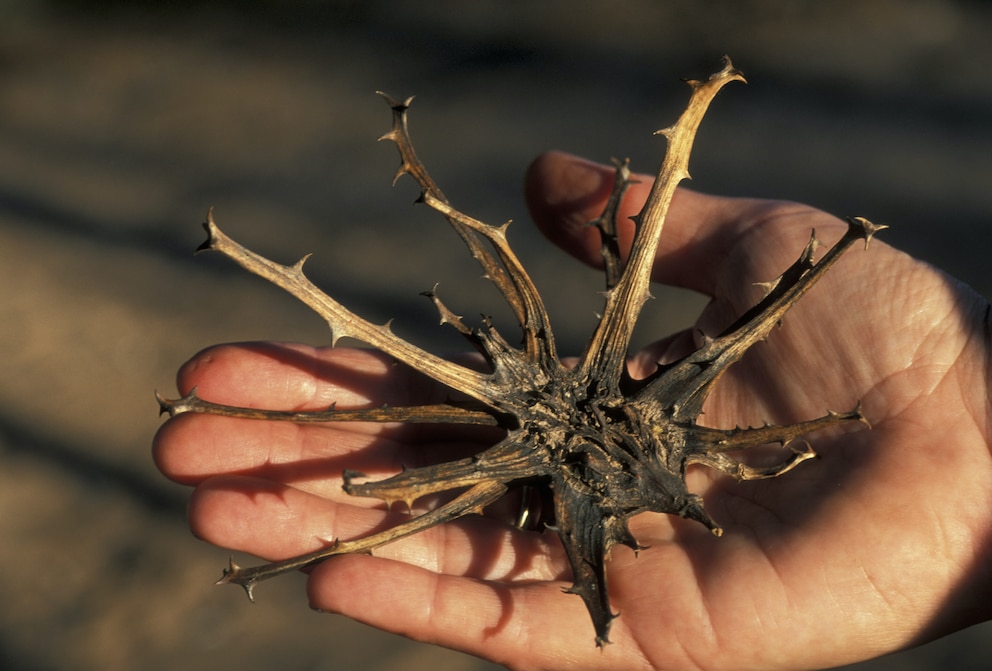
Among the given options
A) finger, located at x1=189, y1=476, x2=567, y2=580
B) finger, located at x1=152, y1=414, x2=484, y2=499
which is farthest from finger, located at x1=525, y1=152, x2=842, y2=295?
finger, located at x1=189, y1=476, x2=567, y2=580

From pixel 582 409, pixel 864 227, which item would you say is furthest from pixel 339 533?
pixel 864 227

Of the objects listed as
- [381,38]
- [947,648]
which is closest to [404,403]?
[947,648]

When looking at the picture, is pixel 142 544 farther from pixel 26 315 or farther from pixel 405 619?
pixel 405 619

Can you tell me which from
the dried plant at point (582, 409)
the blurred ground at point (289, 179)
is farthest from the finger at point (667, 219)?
the blurred ground at point (289, 179)

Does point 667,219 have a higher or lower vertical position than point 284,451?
higher

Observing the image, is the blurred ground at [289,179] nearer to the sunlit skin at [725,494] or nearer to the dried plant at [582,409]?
the sunlit skin at [725,494]

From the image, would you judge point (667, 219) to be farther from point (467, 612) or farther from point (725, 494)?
point (467, 612)
